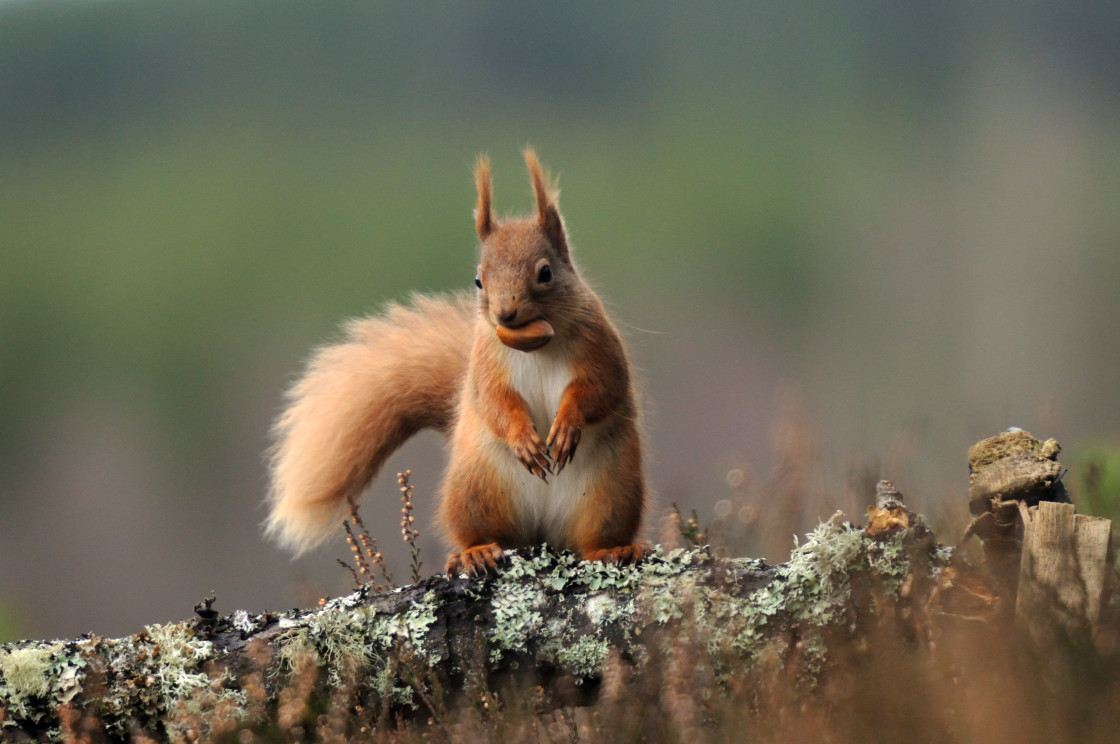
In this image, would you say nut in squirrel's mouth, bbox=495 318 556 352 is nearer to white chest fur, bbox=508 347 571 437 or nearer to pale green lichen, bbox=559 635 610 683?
white chest fur, bbox=508 347 571 437

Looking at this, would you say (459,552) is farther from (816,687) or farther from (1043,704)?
(1043,704)

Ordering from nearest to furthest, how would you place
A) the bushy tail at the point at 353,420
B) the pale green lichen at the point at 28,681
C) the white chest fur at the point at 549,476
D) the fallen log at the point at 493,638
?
the fallen log at the point at 493,638
the pale green lichen at the point at 28,681
the white chest fur at the point at 549,476
the bushy tail at the point at 353,420

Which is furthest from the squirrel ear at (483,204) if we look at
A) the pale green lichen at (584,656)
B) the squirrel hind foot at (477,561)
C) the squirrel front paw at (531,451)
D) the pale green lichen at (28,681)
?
the pale green lichen at (28,681)

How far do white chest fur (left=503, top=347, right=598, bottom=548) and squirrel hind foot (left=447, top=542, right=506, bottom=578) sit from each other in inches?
4.9

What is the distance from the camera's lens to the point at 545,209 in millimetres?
1651

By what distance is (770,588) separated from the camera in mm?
1243

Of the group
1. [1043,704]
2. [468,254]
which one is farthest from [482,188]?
[1043,704]

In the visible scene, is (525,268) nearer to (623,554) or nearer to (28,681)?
(623,554)

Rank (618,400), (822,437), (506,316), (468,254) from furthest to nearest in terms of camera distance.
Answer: (822,437)
(468,254)
(618,400)
(506,316)

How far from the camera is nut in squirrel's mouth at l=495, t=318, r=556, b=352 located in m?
1.48

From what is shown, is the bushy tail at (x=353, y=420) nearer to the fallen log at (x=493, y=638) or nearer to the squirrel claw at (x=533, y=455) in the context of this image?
the squirrel claw at (x=533, y=455)

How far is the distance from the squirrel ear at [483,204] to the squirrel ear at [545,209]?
0.07 meters

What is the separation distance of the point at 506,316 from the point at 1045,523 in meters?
0.75

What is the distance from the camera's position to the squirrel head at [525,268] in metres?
1.49
